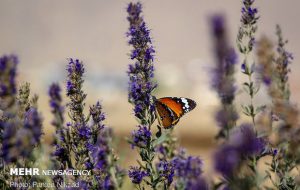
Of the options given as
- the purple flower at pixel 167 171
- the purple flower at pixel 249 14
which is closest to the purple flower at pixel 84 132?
the purple flower at pixel 167 171

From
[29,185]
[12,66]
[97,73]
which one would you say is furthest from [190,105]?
[97,73]

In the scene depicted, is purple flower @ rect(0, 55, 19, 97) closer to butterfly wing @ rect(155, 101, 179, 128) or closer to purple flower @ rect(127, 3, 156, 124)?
purple flower @ rect(127, 3, 156, 124)

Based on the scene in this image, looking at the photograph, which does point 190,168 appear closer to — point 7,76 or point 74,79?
point 7,76

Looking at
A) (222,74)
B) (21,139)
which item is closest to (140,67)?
(21,139)

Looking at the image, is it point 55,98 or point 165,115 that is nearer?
point 55,98

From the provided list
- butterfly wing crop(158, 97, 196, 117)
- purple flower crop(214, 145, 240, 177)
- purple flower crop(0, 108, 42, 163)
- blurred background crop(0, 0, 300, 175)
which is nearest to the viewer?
purple flower crop(214, 145, 240, 177)

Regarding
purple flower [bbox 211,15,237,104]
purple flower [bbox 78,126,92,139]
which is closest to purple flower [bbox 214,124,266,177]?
purple flower [bbox 211,15,237,104]

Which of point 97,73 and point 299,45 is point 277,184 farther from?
point 299,45
